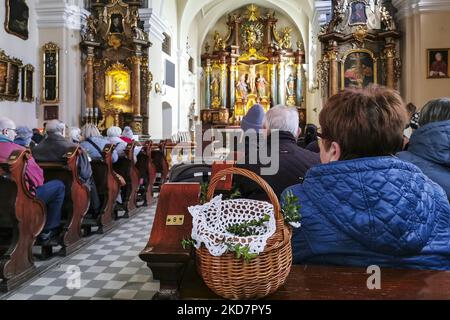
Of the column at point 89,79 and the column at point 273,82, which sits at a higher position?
the column at point 273,82

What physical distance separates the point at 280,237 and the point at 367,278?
0.38 m

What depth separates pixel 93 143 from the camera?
5.84m

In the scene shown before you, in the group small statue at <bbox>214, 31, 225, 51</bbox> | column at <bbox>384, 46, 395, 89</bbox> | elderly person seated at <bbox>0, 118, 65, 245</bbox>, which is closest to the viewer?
elderly person seated at <bbox>0, 118, 65, 245</bbox>

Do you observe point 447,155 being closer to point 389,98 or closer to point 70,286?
point 389,98

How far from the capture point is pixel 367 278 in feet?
4.62

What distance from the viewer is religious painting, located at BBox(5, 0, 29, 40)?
9977 millimetres

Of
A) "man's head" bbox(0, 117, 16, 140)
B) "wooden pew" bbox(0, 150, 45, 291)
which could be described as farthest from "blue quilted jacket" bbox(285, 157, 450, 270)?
"man's head" bbox(0, 117, 16, 140)

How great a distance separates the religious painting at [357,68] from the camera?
11.2m

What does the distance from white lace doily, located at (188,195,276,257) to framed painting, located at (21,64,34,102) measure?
11052mm

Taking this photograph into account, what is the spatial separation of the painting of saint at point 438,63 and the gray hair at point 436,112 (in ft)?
28.6

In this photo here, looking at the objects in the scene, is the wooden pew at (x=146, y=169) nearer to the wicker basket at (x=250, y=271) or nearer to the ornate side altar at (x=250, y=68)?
the wicker basket at (x=250, y=271)

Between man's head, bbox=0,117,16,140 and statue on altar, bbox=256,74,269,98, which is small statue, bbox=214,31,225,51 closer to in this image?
statue on altar, bbox=256,74,269,98

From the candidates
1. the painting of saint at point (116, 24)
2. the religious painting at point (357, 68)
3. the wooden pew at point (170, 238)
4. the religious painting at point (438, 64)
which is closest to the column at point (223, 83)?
the painting of saint at point (116, 24)

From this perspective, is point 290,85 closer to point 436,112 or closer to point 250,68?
point 250,68
